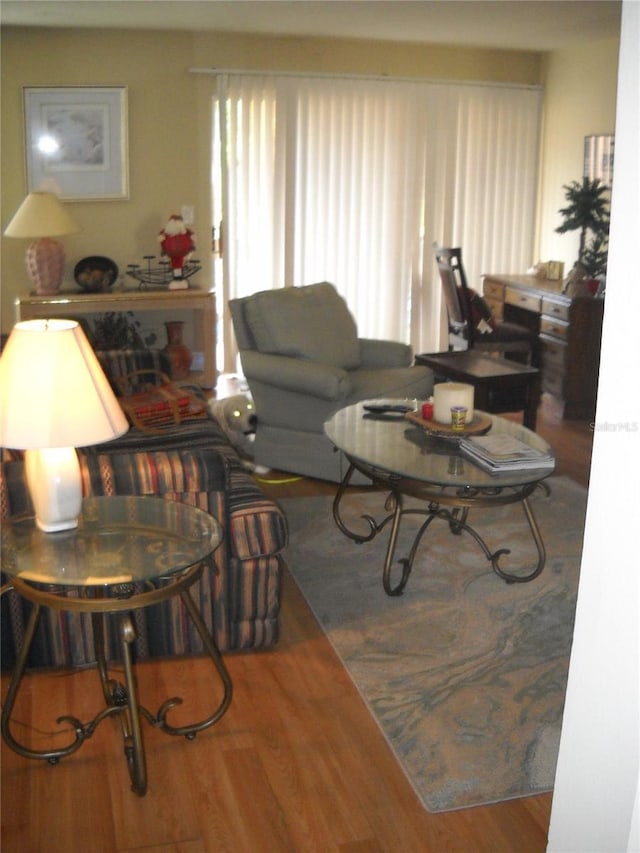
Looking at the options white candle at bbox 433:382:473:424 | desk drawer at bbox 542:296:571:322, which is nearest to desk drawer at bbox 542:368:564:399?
desk drawer at bbox 542:296:571:322

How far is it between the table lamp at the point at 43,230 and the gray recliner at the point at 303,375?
1613 mm

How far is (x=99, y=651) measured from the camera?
255 cm

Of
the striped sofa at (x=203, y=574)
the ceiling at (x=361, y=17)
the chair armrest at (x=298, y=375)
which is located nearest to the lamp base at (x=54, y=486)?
the striped sofa at (x=203, y=574)

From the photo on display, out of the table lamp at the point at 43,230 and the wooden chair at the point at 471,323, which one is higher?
the table lamp at the point at 43,230

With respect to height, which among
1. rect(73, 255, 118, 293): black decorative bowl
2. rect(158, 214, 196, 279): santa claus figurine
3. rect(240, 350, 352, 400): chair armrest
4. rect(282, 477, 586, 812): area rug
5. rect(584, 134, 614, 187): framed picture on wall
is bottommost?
rect(282, 477, 586, 812): area rug

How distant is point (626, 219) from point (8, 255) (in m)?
5.87

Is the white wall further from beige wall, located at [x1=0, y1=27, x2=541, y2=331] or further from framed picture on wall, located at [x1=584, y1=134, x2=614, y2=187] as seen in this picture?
beige wall, located at [x1=0, y1=27, x2=541, y2=331]

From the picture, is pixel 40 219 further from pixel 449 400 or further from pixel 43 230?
pixel 449 400

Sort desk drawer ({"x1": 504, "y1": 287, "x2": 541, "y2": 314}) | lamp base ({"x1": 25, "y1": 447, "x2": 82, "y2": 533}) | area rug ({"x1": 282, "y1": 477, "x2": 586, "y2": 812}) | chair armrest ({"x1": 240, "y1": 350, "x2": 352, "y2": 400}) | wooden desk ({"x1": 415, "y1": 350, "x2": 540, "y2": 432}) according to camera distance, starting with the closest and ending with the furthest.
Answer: lamp base ({"x1": 25, "y1": 447, "x2": 82, "y2": 533})
area rug ({"x1": 282, "y1": 477, "x2": 586, "y2": 812})
chair armrest ({"x1": 240, "y1": 350, "x2": 352, "y2": 400})
wooden desk ({"x1": 415, "y1": 350, "x2": 540, "y2": 432})
desk drawer ({"x1": 504, "y1": 287, "x2": 541, "y2": 314})

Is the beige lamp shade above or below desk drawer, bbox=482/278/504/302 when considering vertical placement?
above

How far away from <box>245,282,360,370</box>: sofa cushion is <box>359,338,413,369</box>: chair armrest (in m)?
0.10

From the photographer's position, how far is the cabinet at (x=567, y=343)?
5672 mm

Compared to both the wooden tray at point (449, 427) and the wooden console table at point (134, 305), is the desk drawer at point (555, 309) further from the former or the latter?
the wooden tray at point (449, 427)

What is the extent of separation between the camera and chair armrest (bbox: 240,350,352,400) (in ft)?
14.2
